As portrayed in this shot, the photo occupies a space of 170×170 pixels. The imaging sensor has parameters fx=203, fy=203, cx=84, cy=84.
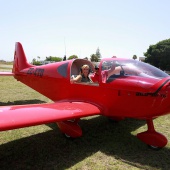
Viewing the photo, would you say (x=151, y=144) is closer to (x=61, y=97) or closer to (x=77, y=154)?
(x=77, y=154)

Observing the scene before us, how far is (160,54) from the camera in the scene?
46969 mm

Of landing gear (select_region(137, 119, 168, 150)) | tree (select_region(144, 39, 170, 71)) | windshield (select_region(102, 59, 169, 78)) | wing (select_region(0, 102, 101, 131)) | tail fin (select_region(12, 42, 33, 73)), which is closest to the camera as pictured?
wing (select_region(0, 102, 101, 131))

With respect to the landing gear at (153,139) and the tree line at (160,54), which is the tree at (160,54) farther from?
the landing gear at (153,139)

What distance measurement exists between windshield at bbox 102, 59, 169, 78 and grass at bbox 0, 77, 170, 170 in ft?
5.29

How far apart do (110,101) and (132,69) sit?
0.90m

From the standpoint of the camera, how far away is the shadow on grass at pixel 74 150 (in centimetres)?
373

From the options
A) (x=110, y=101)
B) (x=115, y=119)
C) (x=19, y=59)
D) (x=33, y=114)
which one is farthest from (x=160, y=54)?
(x=33, y=114)

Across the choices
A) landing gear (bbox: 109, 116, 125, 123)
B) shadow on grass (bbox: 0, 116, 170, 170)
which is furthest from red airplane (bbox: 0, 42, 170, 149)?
landing gear (bbox: 109, 116, 125, 123)

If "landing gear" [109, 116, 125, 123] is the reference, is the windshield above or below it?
above

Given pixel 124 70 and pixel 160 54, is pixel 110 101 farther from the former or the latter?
pixel 160 54

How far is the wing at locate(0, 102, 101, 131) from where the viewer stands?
3252 mm

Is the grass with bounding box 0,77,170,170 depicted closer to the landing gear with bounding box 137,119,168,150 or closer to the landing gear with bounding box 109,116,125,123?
the landing gear with bounding box 137,119,168,150

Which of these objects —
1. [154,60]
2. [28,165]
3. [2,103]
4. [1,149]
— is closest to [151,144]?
[28,165]

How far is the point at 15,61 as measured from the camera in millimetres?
9039
